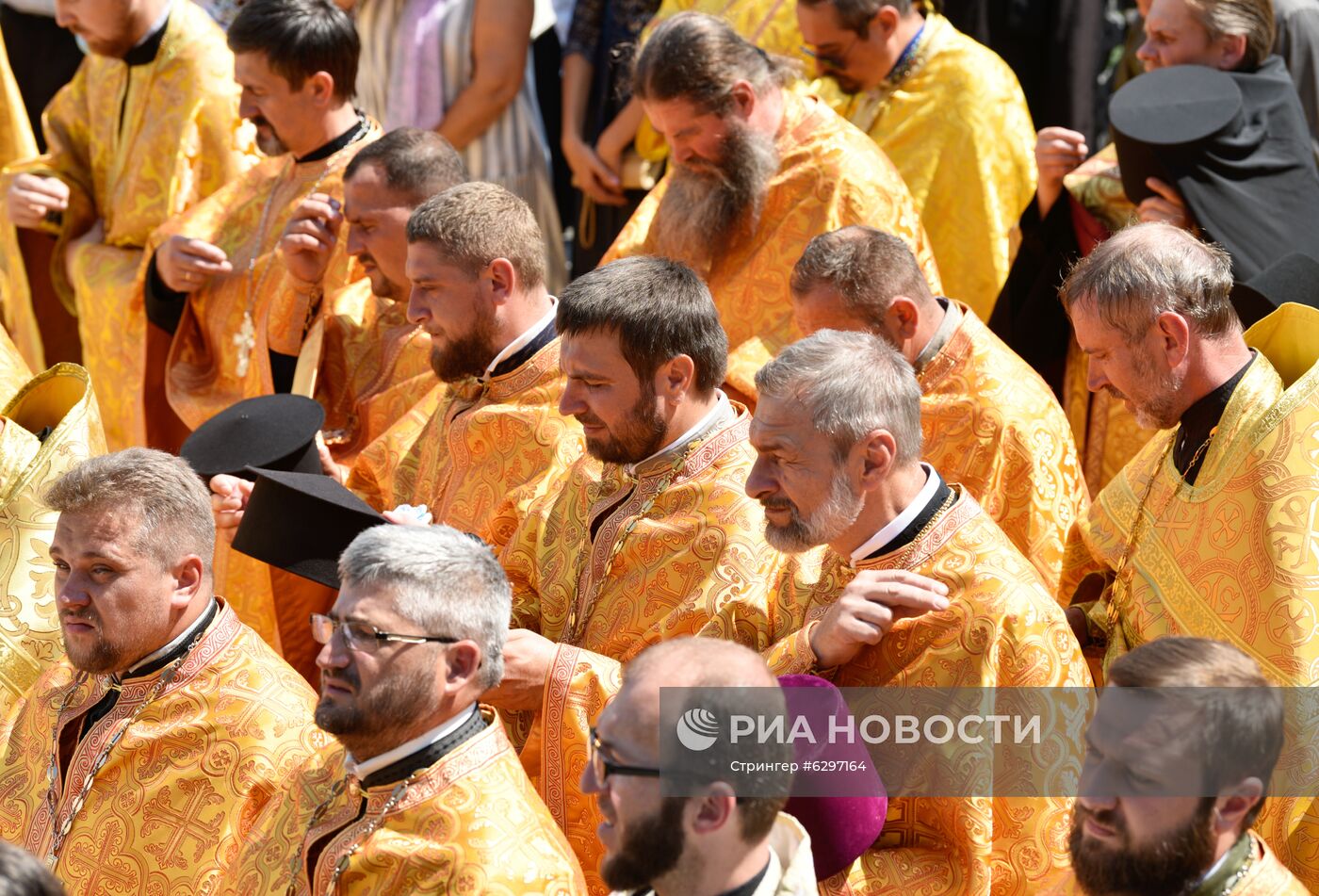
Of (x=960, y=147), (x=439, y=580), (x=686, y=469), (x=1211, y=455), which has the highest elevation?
(x=439, y=580)

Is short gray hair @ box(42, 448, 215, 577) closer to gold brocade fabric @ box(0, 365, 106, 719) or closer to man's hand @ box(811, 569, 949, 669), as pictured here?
gold brocade fabric @ box(0, 365, 106, 719)

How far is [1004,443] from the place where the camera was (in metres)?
5.38

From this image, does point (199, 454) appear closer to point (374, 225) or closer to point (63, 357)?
point (374, 225)

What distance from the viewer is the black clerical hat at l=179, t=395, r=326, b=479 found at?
550 centimetres

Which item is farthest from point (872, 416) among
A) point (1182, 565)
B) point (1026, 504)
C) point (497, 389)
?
point (497, 389)

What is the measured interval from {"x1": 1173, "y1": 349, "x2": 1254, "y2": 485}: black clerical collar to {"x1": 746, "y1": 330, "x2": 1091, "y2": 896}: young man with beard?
24.1 inches

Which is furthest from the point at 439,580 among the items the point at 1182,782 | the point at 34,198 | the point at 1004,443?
the point at 34,198

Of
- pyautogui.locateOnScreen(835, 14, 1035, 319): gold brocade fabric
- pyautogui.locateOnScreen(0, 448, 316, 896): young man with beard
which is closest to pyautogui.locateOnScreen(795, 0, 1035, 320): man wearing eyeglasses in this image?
pyautogui.locateOnScreen(835, 14, 1035, 319): gold brocade fabric

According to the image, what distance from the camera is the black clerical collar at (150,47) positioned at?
809 cm

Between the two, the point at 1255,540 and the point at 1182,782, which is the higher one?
the point at 1182,782

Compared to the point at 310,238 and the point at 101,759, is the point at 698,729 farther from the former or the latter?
the point at 310,238

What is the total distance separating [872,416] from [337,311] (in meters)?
3.07

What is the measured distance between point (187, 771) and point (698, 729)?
170 centimetres

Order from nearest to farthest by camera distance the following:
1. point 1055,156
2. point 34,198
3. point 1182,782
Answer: point 1182,782 < point 1055,156 < point 34,198
